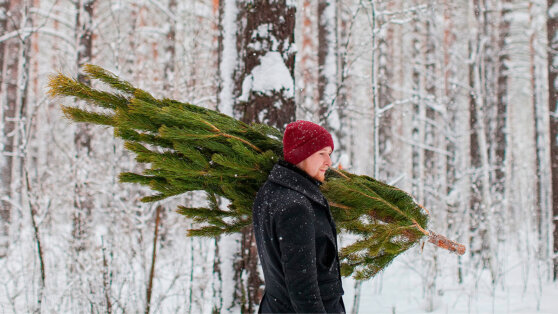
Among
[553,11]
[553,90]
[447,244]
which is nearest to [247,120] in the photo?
[447,244]

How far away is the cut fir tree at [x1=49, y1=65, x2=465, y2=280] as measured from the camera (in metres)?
2.10

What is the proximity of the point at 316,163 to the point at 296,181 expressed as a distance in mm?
178

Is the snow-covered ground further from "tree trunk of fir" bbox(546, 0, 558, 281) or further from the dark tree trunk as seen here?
the dark tree trunk

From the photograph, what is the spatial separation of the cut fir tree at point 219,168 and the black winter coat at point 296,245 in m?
0.26

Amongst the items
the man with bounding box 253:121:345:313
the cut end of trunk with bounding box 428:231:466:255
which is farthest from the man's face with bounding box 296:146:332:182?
the cut end of trunk with bounding box 428:231:466:255

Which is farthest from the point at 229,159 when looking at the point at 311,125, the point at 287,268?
the point at 287,268

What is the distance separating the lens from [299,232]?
→ 6.10ft

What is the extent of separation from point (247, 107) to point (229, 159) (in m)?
1.36

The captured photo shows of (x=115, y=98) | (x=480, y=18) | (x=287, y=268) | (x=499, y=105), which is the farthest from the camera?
(x=499, y=105)

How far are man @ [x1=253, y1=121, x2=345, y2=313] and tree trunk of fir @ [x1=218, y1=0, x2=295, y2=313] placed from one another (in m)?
1.33

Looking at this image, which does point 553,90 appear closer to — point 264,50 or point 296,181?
point 264,50

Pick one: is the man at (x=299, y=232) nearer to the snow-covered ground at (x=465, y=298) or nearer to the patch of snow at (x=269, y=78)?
the patch of snow at (x=269, y=78)

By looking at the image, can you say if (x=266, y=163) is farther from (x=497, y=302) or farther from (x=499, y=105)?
(x=499, y=105)

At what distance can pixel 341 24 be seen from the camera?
573 inches
